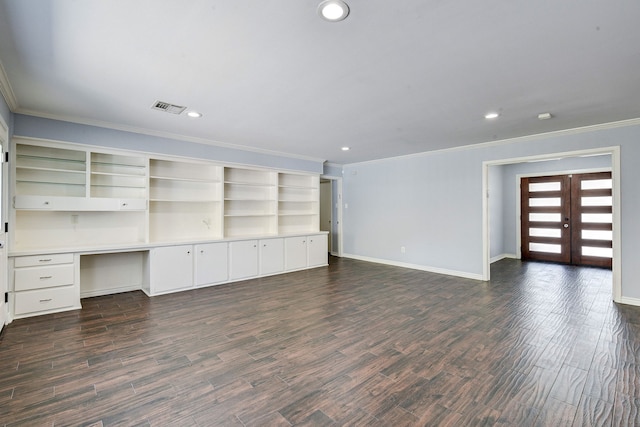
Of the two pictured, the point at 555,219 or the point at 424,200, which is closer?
the point at 424,200

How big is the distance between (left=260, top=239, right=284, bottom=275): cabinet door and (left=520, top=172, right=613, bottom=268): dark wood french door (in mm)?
6296

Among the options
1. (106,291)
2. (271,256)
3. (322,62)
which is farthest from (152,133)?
(322,62)

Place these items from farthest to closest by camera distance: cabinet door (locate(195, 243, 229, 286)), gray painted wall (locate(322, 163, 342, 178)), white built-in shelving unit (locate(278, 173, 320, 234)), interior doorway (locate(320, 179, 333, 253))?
interior doorway (locate(320, 179, 333, 253)) < gray painted wall (locate(322, 163, 342, 178)) < white built-in shelving unit (locate(278, 173, 320, 234)) < cabinet door (locate(195, 243, 229, 286))

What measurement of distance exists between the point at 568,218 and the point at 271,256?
6934 mm

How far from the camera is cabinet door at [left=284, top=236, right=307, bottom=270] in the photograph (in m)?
6.09

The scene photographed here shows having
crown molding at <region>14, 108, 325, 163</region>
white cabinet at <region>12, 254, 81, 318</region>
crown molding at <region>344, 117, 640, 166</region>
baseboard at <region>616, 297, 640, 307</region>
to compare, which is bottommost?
baseboard at <region>616, 297, 640, 307</region>

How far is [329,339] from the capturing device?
2979 millimetres

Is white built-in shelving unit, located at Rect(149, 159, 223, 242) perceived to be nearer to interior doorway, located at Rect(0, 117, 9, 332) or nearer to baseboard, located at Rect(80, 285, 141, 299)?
baseboard, located at Rect(80, 285, 141, 299)

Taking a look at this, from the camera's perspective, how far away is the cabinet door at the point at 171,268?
446 cm

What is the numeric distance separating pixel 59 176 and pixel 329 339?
4.24m

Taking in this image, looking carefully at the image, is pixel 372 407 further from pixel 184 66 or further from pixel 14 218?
pixel 14 218

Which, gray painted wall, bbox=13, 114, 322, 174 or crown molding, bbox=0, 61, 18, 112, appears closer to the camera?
crown molding, bbox=0, 61, 18, 112

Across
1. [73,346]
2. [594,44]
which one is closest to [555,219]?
[594,44]

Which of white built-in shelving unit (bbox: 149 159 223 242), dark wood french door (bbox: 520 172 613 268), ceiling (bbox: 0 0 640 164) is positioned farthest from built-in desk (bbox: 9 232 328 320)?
dark wood french door (bbox: 520 172 613 268)
